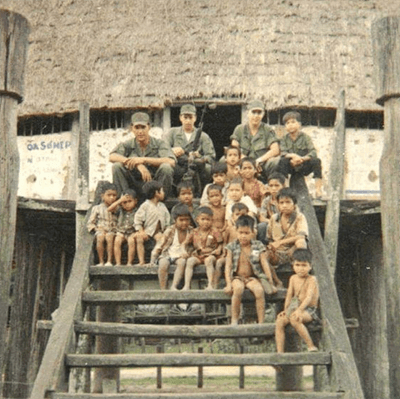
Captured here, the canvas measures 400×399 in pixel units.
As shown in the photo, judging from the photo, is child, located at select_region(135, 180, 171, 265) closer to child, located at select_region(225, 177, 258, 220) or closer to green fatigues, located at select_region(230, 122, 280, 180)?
child, located at select_region(225, 177, 258, 220)

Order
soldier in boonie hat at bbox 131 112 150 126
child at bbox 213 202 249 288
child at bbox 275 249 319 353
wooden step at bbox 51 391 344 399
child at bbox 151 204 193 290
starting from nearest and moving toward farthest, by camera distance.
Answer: wooden step at bbox 51 391 344 399
child at bbox 275 249 319 353
child at bbox 151 204 193 290
child at bbox 213 202 249 288
soldier in boonie hat at bbox 131 112 150 126

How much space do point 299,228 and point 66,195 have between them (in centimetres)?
669

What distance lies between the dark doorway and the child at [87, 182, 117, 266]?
21.9ft

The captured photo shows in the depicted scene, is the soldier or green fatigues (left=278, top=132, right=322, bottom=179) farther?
the soldier

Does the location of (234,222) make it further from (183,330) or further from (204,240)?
(183,330)

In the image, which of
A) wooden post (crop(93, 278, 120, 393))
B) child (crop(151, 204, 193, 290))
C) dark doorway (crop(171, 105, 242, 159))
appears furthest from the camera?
dark doorway (crop(171, 105, 242, 159))

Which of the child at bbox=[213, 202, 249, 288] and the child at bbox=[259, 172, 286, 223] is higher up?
the child at bbox=[259, 172, 286, 223]

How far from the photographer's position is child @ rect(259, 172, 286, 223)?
6230mm

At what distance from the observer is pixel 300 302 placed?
16.7 feet

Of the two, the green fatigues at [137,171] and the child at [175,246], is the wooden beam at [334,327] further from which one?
the green fatigues at [137,171]

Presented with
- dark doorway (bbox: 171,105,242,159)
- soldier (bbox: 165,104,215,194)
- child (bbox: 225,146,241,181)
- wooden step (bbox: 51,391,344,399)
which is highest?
dark doorway (bbox: 171,105,242,159)

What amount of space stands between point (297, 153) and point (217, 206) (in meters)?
1.32

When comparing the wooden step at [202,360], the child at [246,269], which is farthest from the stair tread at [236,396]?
the child at [246,269]

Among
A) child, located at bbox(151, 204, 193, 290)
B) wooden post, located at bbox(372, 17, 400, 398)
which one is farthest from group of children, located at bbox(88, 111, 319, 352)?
wooden post, located at bbox(372, 17, 400, 398)
